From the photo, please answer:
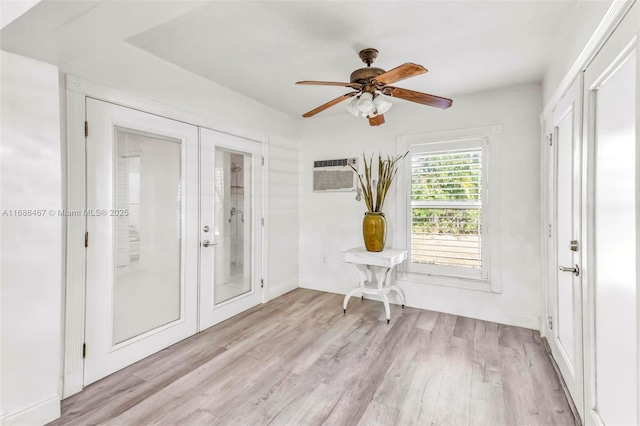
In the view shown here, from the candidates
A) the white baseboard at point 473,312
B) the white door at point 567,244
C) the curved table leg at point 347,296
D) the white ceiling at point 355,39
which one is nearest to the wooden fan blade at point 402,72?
the white ceiling at point 355,39

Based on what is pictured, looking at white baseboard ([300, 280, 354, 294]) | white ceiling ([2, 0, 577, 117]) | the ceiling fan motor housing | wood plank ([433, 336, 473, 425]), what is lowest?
wood plank ([433, 336, 473, 425])

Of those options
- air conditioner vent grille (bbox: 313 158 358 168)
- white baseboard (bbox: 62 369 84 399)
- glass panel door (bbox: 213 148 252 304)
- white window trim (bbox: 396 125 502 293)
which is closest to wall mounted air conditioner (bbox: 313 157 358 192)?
air conditioner vent grille (bbox: 313 158 358 168)

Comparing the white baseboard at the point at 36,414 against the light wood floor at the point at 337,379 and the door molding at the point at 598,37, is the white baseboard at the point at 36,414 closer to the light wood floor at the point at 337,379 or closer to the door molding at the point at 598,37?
the light wood floor at the point at 337,379

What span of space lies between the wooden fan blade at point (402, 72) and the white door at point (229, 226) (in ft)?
6.03

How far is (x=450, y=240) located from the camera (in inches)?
135

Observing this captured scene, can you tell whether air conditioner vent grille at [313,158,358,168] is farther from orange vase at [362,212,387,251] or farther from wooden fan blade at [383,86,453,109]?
wooden fan blade at [383,86,453,109]

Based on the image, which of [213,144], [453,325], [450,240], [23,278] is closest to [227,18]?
[213,144]

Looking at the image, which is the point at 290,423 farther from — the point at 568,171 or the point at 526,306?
the point at 526,306

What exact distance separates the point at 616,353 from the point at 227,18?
275 centimetres

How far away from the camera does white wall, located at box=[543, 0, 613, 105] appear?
1461 millimetres

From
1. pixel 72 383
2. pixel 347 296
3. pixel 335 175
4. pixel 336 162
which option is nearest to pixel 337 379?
pixel 347 296

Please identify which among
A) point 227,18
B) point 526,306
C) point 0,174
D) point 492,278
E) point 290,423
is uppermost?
point 227,18

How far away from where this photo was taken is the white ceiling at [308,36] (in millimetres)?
1402

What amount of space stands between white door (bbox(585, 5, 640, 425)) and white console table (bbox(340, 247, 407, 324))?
5.87 ft
